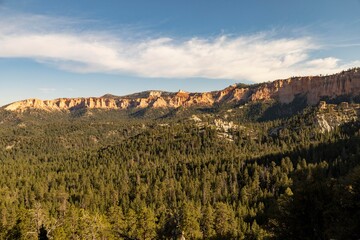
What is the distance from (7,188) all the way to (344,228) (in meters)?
152

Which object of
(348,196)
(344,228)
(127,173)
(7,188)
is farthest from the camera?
(127,173)

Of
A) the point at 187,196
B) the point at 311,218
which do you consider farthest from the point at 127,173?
the point at 311,218

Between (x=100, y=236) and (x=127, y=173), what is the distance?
358 ft

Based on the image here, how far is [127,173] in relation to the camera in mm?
172625

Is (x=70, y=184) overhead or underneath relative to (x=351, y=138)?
underneath

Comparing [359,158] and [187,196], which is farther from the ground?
[359,158]

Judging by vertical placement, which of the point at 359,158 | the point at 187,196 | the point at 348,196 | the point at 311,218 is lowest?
the point at 187,196

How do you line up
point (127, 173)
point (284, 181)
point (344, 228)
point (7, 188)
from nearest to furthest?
point (344, 228)
point (284, 181)
point (7, 188)
point (127, 173)

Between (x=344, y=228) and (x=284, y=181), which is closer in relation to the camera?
(x=344, y=228)

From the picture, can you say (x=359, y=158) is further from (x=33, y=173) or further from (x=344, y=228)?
(x=33, y=173)

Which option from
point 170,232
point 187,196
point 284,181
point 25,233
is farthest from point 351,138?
point 25,233

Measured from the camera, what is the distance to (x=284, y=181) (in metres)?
127

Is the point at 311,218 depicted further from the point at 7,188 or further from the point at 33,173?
the point at 33,173

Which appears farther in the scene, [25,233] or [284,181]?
[284,181]
